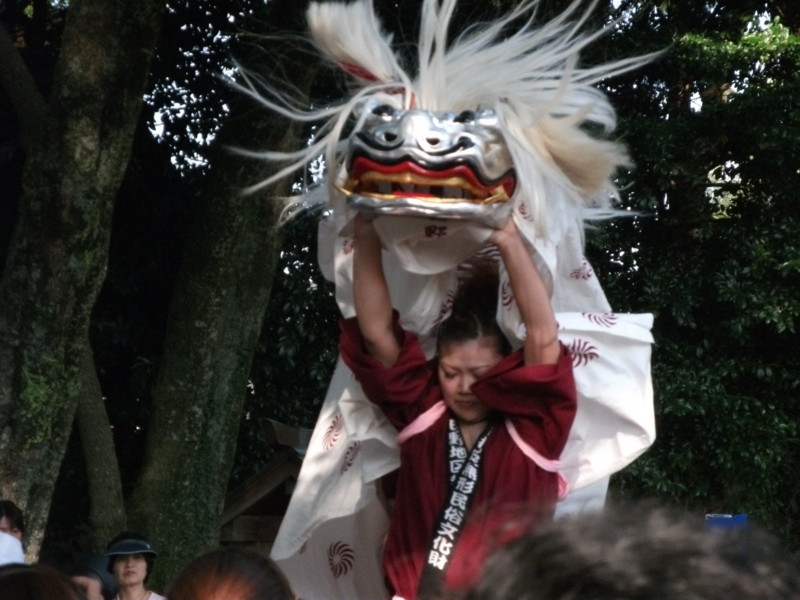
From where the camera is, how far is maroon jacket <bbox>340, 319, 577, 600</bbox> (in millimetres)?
3303

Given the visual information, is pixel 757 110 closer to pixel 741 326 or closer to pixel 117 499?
pixel 741 326

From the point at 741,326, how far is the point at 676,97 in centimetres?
174

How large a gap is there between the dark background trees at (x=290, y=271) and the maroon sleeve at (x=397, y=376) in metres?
3.42

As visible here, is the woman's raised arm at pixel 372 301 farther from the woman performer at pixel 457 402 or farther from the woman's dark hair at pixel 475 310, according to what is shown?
the woman's dark hair at pixel 475 310

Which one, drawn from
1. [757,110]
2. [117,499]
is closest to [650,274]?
[757,110]

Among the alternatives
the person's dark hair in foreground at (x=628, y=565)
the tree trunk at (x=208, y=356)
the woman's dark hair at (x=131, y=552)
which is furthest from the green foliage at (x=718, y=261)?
the person's dark hair in foreground at (x=628, y=565)

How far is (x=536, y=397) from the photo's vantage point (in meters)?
3.32

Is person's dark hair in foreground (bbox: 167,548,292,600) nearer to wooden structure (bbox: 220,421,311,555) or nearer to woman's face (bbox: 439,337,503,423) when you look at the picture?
woman's face (bbox: 439,337,503,423)

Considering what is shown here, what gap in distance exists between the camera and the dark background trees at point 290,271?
688cm

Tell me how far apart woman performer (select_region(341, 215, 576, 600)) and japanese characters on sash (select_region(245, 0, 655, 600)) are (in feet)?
0.28

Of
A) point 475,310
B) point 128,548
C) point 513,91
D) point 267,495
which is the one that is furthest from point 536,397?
point 267,495

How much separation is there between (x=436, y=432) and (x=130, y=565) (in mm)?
2665

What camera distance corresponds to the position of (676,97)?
989cm

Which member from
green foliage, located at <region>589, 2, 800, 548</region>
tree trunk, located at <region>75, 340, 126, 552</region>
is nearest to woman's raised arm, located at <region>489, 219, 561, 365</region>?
tree trunk, located at <region>75, 340, 126, 552</region>
